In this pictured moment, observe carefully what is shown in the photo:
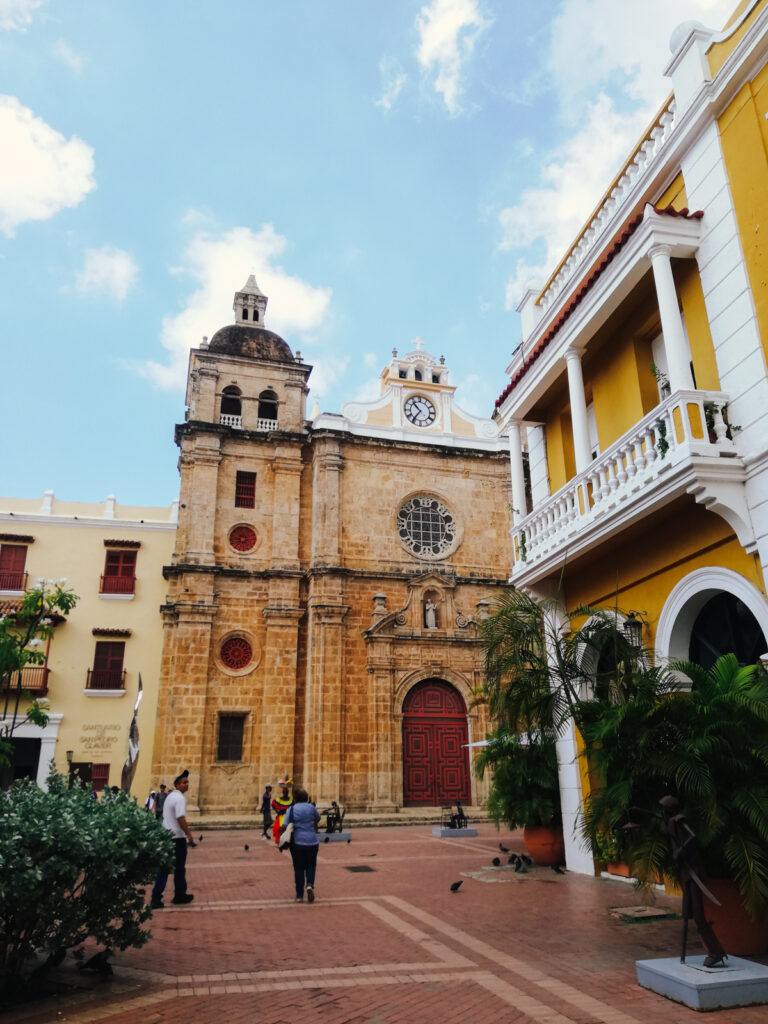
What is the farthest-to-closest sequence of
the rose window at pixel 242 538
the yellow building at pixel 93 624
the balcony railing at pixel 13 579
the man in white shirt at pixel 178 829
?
the rose window at pixel 242 538 < the balcony railing at pixel 13 579 < the yellow building at pixel 93 624 < the man in white shirt at pixel 178 829

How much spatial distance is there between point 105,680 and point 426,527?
12437mm

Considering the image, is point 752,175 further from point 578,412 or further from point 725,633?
point 725,633

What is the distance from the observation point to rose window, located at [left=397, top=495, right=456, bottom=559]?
2819cm

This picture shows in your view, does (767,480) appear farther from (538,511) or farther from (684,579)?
(538,511)

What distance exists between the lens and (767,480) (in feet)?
25.3

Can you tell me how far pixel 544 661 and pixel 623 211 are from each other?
6.64 m

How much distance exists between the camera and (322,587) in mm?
25859

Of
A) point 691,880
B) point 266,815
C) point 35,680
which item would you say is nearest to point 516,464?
point 691,880

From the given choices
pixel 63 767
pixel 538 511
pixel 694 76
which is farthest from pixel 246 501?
pixel 694 76

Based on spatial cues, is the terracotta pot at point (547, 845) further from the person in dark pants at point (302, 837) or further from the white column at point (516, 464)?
the white column at point (516, 464)

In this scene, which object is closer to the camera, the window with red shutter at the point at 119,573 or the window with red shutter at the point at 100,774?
the window with red shutter at the point at 100,774

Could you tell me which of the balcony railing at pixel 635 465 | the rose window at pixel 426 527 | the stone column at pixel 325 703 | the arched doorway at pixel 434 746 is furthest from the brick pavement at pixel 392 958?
the rose window at pixel 426 527

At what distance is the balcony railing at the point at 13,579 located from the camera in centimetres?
2520

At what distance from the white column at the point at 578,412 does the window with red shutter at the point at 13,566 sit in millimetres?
20853
